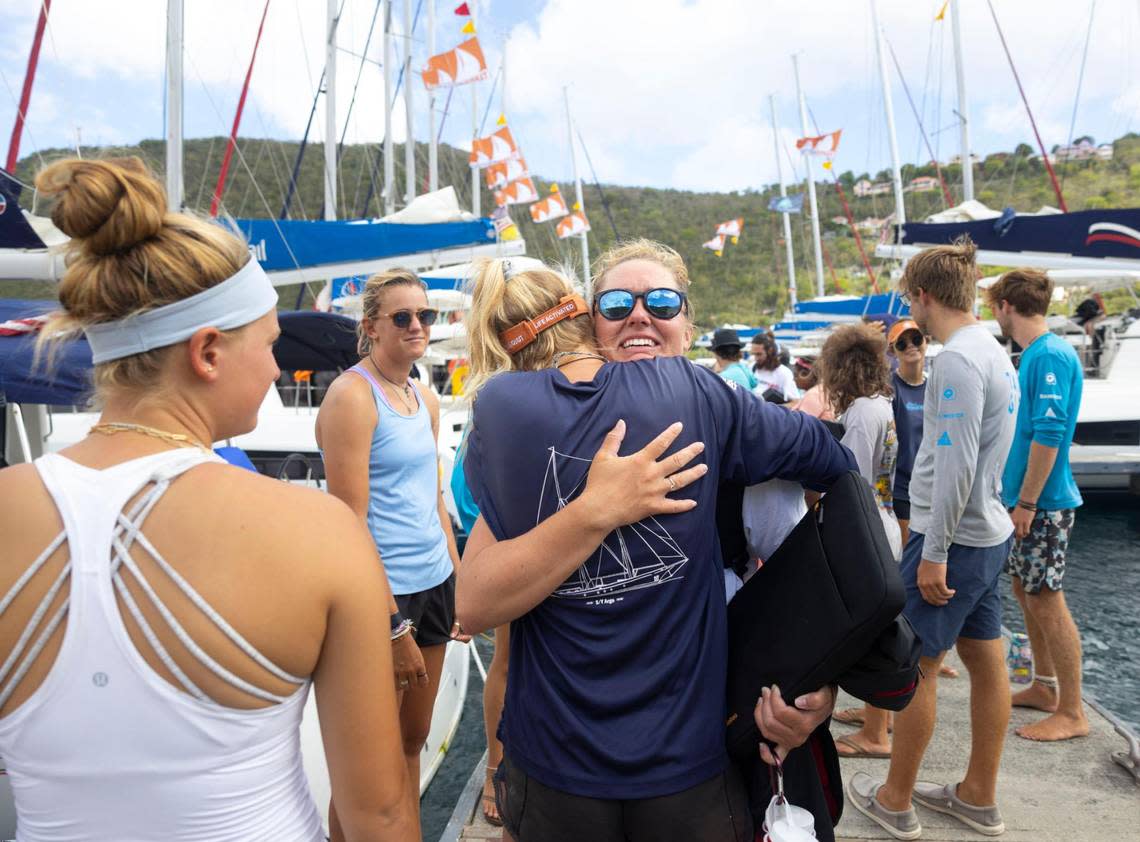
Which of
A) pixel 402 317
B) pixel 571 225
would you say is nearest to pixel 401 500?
pixel 402 317

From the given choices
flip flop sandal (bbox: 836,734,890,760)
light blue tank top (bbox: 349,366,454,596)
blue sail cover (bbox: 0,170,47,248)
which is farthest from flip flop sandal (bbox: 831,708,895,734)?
blue sail cover (bbox: 0,170,47,248)

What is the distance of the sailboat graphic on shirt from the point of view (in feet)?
4.64

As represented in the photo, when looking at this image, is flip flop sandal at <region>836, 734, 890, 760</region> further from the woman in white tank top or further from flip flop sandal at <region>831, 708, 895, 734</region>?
the woman in white tank top

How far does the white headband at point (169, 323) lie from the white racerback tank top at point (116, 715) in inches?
6.7

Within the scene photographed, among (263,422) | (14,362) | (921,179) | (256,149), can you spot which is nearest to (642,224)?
A: (921,179)

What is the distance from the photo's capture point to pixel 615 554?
1414 mm

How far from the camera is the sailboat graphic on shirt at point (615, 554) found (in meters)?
1.42

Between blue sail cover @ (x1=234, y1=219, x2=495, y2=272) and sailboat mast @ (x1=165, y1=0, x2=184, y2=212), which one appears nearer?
sailboat mast @ (x1=165, y1=0, x2=184, y2=212)

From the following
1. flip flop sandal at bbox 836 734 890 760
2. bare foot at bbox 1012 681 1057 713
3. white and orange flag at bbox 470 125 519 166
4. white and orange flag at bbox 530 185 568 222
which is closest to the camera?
flip flop sandal at bbox 836 734 890 760

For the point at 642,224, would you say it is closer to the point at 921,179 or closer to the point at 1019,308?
the point at 921,179

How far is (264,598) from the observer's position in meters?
0.97

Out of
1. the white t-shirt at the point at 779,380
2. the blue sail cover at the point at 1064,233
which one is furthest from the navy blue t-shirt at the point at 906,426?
the blue sail cover at the point at 1064,233

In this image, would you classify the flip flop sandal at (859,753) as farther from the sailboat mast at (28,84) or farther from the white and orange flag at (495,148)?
the white and orange flag at (495,148)

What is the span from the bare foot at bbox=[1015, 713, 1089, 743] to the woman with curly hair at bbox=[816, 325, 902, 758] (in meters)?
0.65
